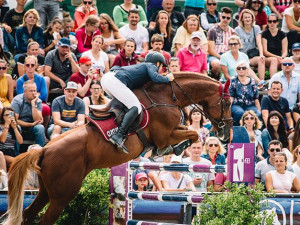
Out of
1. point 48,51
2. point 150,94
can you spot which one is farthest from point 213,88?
point 48,51

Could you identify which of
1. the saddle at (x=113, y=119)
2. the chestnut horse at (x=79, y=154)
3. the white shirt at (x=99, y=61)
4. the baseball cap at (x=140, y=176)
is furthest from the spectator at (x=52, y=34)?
the saddle at (x=113, y=119)

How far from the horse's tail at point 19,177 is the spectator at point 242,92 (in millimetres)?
5323

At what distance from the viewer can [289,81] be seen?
49.7 feet

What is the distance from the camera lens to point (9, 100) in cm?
1388

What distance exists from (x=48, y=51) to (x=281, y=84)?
16.6ft

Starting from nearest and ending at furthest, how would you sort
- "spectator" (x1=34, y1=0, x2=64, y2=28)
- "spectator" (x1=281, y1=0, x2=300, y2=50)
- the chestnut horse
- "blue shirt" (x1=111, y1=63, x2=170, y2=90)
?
1. the chestnut horse
2. "blue shirt" (x1=111, y1=63, x2=170, y2=90)
3. "spectator" (x1=34, y1=0, x2=64, y2=28)
4. "spectator" (x1=281, y1=0, x2=300, y2=50)

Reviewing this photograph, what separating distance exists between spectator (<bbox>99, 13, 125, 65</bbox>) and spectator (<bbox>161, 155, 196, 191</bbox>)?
5190 mm

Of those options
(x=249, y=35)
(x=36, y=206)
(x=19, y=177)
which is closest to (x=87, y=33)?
(x=249, y=35)

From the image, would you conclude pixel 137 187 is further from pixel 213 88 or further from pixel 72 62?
pixel 72 62

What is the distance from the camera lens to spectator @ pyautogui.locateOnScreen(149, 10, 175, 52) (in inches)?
640

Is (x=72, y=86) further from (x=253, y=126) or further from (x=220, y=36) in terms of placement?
(x=220, y=36)

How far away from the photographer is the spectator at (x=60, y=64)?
14.7 metres

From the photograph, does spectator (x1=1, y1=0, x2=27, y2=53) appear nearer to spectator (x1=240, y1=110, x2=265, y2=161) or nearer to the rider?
spectator (x1=240, y1=110, x2=265, y2=161)

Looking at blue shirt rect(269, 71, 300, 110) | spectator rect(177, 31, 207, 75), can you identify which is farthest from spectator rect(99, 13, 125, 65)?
blue shirt rect(269, 71, 300, 110)
